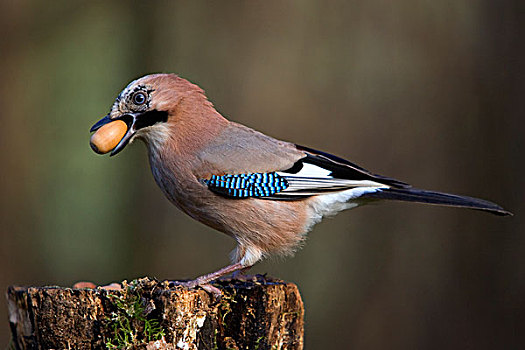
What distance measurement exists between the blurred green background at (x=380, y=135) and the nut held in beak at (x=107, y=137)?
4.13 meters

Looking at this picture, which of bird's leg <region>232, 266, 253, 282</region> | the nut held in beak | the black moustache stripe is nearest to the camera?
the nut held in beak

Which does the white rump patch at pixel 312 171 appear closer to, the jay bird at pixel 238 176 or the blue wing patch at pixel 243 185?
the jay bird at pixel 238 176

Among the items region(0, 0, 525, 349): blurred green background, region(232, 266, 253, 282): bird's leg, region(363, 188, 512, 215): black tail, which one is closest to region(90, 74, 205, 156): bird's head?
region(232, 266, 253, 282): bird's leg

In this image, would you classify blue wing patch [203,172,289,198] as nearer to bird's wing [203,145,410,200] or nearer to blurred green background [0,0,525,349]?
bird's wing [203,145,410,200]

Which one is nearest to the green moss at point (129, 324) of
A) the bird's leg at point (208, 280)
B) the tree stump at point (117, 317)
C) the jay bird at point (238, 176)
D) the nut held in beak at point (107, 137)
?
the tree stump at point (117, 317)

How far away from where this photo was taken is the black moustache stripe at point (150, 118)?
4.63 meters

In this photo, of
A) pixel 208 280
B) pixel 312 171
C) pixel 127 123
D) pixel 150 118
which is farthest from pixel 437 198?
pixel 127 123

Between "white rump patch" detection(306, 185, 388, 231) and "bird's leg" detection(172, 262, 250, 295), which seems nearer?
"bird's leg" detection(172, 262, 250, 295)

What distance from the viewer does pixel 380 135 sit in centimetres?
844

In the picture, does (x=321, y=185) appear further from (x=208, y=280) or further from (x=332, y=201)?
(x=208, y=280)

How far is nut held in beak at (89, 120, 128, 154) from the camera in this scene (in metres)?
4.34

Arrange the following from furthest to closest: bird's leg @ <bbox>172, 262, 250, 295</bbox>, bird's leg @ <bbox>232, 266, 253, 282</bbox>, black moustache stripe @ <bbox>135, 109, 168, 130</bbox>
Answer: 1. bird's leg @ <bbox>232, 266, 253, 282</bbox>
2. black moustache stripe @ <bbox>135, 109, 168, 130</bbox>
3. bird's leg @ <bbox>172, 262, 250, 295</bbox>

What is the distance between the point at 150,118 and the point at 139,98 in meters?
0.19

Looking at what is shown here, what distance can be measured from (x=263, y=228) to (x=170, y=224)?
4.44 metres
